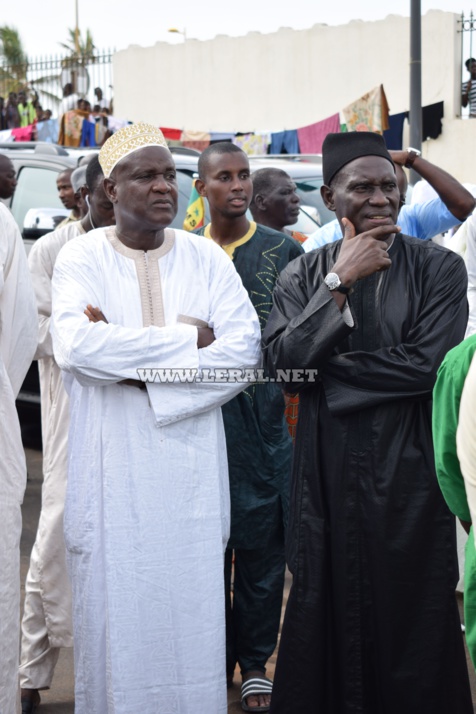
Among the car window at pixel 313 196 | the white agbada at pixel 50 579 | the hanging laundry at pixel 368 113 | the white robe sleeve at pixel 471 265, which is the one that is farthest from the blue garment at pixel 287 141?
the white agbada at pixel 50 579

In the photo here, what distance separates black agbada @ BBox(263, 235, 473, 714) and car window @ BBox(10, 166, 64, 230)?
19.4 feet

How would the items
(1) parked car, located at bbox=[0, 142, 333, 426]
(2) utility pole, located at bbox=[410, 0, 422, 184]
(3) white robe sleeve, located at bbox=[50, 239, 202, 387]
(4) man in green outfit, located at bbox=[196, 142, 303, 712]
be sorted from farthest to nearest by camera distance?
(2) utility pole, located at bbox=[410, 0, 422, 184], (1) parked car, located at bbox=[0, 142, 333, 426], (4) man in green outfit, located at bbox=[196, 142, 303, 712], (3) white robe sleeve, located at bbox=[50, 239, 202, 387]

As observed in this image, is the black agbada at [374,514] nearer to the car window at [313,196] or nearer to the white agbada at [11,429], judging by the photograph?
the white agbada at [11,429]

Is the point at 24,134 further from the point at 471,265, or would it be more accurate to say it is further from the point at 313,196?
the point at 471,265

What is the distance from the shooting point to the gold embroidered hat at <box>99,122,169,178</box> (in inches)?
165

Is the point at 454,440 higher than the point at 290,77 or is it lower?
lower

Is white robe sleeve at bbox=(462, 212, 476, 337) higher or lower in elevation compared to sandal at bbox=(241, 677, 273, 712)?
higher

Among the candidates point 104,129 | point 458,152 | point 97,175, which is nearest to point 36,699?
point 97,175

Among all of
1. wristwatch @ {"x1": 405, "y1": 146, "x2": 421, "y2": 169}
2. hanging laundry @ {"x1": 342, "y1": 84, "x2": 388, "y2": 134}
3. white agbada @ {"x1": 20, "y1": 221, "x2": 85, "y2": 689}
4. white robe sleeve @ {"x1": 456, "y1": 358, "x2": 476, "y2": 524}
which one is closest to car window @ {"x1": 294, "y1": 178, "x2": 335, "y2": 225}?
wristwatch @ {"x1": 405, "y1": 146, "x2": 421, "y2": 169}

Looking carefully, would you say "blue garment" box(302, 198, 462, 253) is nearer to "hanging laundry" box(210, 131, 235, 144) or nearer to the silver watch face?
the silver watch face

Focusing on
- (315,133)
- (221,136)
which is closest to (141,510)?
(315,133)

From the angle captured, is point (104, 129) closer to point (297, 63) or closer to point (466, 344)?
point (297, 63)

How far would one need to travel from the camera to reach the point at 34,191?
943cm

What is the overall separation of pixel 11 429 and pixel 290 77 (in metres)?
17.1
